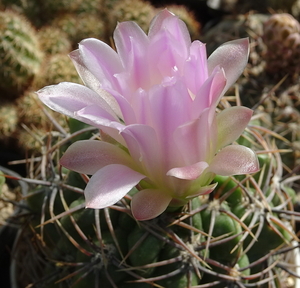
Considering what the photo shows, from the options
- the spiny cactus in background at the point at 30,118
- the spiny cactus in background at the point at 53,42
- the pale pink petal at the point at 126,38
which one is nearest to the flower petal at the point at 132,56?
the pale pink petal at the point at 126,38

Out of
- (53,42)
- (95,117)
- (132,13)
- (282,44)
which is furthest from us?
(132,13)

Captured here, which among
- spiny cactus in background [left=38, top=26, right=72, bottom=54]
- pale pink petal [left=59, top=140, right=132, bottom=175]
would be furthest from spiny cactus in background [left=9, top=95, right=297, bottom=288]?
spiny cactus in background [left=38, top=26, right=72, bottom=54]

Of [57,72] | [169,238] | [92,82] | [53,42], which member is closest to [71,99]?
[92,82]

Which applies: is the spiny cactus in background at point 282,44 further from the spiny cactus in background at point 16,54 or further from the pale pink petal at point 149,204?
the pale pink petal at point 149,204

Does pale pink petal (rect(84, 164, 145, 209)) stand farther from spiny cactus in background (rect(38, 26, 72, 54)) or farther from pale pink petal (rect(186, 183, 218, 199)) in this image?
spiny cactus in background (rect(38, 26, 72, 54))

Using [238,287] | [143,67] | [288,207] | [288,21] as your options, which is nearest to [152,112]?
[143,67]

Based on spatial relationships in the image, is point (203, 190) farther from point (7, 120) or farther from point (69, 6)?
point (69, 6)
